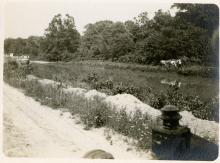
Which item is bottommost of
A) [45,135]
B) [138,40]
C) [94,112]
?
[45,135]

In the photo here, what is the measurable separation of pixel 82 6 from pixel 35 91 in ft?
4.02

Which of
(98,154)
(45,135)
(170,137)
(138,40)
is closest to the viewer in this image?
(170,137)

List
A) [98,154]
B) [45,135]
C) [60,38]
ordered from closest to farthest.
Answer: [98,154]
[45,135]
[60,38]

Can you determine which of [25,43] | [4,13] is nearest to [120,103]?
[25,43]

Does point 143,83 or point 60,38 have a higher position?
point 60,38

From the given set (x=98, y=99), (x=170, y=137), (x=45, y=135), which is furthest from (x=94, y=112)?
(x=170, y=137)

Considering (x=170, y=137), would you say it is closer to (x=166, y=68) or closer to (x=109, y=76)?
(x=166, y=68)

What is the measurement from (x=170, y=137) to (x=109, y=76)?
3.51ft

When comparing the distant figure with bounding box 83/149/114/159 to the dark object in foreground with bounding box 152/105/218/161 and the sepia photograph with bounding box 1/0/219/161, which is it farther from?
the dark object in foreground with bounding box 152/105/218/161

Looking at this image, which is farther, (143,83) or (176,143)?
(143,83)

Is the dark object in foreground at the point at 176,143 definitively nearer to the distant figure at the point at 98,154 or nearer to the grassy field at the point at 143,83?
the grassy field at the point at 143,83

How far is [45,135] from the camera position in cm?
485

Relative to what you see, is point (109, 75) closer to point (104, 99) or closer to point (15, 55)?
point (104, 99)

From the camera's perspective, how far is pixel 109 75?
4.97m
